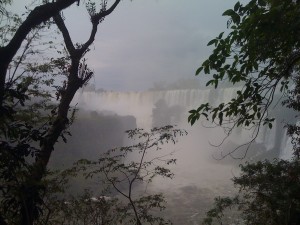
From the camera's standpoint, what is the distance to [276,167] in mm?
7797

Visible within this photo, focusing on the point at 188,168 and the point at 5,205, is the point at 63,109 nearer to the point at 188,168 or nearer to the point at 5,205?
the point at 5,205

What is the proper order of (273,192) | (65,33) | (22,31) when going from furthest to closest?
1. (273,192)
2. (65,33)
3. (22,31)

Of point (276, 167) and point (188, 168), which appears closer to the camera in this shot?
point (276, 167)

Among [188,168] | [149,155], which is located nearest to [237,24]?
[188,168]

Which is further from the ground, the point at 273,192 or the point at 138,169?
the point at 138,169

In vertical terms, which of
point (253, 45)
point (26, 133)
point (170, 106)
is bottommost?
point (26, 133)

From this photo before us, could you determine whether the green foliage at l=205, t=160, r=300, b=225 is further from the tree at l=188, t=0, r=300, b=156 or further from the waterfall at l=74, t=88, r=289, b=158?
the waterfall at l=74, t=88, r=289, b=158

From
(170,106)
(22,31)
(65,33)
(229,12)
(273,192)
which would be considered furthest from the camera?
(170,106)

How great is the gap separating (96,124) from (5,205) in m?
41.1

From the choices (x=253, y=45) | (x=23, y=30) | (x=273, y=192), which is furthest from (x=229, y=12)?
(x=273, y=192)

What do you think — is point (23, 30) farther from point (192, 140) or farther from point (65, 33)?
point (192, 140)

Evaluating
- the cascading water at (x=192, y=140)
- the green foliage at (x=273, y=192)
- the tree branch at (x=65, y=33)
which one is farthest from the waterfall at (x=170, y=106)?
the tree branch at (x=65, y=33)

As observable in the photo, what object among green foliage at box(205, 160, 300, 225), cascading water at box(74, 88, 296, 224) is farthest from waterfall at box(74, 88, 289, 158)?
green foliage at box(205, 160, 300, 225)

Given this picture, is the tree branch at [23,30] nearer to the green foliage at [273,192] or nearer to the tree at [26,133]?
the tree at [26,133]
